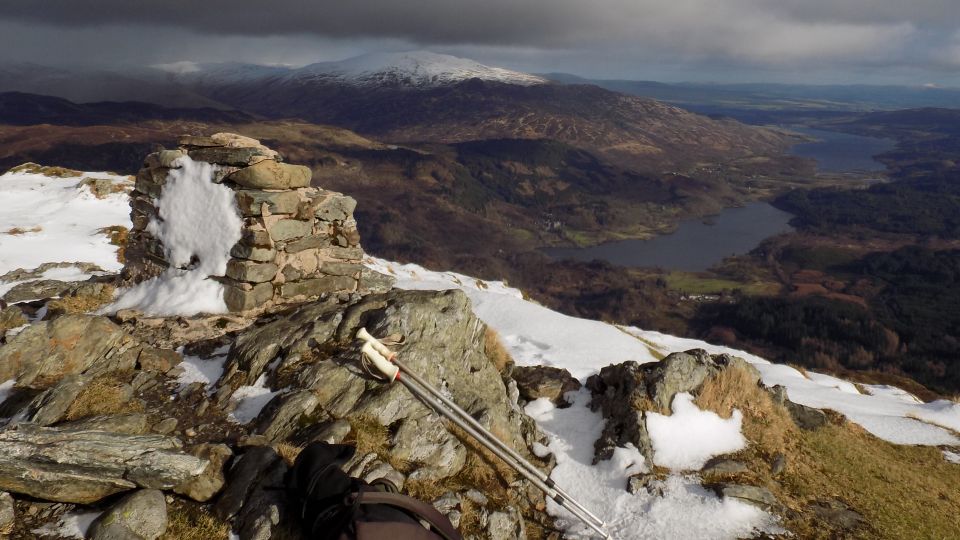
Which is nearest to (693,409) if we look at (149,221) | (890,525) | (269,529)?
(890,525)

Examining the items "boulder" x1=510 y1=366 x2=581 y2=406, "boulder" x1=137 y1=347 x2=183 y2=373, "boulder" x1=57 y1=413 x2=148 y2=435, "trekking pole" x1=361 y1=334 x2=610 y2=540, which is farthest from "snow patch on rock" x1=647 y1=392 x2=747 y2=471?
"boulder" x1=137 y1=347 x2=183 y2=373

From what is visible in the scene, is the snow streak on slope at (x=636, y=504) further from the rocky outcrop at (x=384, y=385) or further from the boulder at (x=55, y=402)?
the boulder at (x=55, y=402)

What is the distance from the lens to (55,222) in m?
37.6

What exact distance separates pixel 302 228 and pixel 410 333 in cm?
566

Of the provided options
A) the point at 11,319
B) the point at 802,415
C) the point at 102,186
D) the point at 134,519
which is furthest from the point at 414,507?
the point at 102,186

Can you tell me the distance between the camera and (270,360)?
10.3m

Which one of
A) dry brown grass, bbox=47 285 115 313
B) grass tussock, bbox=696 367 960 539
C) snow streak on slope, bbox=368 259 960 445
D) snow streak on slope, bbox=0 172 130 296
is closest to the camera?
grass tussock, bbox=696 367 960 539

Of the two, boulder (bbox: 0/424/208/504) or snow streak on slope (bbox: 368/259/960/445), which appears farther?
snow streak on slope (bbox: 368/259/960/445)

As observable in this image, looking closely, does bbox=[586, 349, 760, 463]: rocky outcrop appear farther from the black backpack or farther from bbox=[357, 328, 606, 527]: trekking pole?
the black backpack

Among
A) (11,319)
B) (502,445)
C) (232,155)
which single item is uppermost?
(232,155)

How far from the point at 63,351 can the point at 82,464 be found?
5638 millimetres

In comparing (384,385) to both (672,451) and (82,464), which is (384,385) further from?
(672,451)

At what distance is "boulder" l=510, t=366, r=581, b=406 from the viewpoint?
40.5ft

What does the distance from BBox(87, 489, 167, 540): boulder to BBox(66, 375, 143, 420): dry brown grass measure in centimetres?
335
